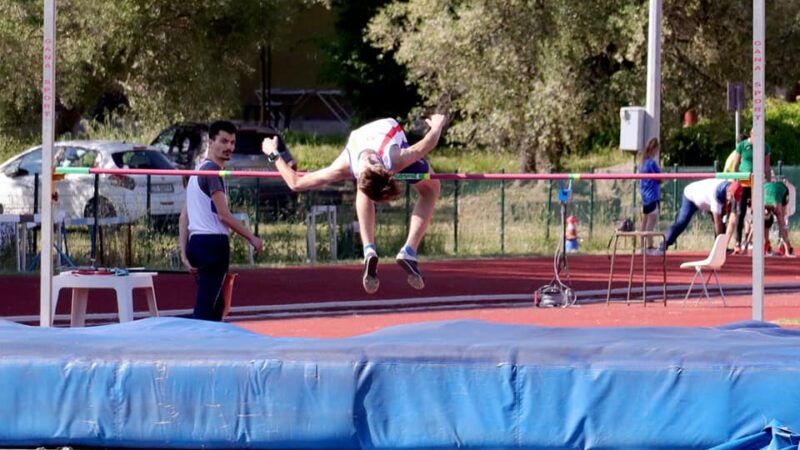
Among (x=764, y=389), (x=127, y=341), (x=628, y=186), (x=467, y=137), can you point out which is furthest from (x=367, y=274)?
(x=467, y=137)

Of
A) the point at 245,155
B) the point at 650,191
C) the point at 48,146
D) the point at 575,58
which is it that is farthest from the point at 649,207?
the point at 48,146

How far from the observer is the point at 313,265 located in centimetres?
1936

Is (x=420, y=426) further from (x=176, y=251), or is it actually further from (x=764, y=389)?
(x=176, y=251)

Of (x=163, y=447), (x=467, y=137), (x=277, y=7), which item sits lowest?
(x=163, y=447)

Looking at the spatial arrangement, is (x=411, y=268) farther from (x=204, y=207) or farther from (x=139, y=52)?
(x=139, y=52)

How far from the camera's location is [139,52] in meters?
26.2

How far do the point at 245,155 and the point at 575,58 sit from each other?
800 centimetres

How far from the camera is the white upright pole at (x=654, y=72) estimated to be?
69.5ft

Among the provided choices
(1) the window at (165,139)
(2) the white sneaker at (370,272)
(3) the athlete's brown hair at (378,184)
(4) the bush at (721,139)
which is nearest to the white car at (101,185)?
(1) the window at (165,139)

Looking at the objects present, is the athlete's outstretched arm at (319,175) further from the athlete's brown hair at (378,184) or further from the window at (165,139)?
the window at (165,139)

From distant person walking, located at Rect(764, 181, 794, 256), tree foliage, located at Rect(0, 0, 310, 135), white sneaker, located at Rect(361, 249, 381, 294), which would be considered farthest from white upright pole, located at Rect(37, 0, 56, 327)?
tree foliage, located at Rect(0, 0, 310, 135)

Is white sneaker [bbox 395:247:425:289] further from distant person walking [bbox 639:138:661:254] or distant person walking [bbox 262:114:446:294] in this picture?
distant person walking [bbox 639:138:661:254]

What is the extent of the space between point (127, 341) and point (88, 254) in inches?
450

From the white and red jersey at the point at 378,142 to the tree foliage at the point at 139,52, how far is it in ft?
49.9
